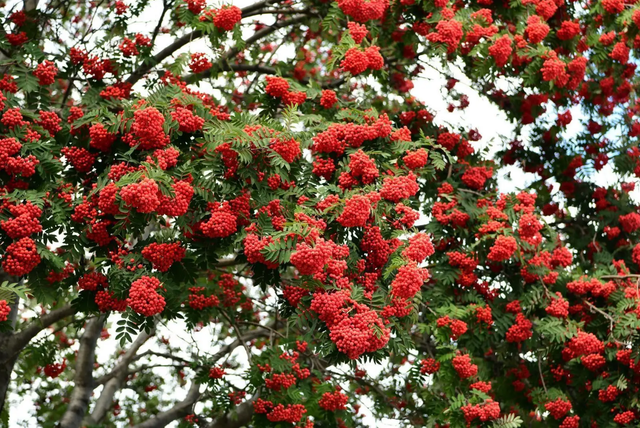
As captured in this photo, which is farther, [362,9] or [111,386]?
[111,386]

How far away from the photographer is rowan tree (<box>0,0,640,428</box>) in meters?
5.23

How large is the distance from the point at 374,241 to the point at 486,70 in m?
3.04

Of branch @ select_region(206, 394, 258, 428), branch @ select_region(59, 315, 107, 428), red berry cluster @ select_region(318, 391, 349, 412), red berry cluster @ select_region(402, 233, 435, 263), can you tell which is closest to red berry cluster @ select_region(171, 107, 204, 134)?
red berry cluster @ select_region(402, 233, 435, 263)

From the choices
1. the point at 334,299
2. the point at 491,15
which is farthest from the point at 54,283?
the point at 491,15

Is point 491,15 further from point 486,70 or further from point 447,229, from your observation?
point 447,229

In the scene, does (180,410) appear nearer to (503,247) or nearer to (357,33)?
(503,247)

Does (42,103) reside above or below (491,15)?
below

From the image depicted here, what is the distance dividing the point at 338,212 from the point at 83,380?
5607 millimetres

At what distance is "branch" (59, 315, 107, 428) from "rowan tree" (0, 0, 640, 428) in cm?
3

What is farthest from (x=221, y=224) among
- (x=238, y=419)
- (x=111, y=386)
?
(x=111, y=386)

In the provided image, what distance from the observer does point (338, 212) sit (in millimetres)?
5211

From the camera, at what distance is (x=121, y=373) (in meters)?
10.3

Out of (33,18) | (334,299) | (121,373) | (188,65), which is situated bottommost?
(334,299)

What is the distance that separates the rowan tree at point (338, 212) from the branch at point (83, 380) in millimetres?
26
